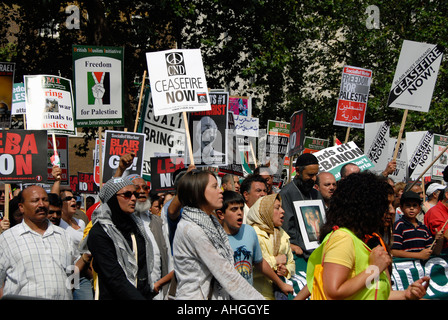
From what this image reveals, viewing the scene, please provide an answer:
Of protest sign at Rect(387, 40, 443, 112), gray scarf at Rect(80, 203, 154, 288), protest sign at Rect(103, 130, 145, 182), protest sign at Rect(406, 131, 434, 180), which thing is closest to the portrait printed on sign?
gray scarf at Rect(80, 203, 154, 288)

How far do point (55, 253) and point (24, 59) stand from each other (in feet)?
57.5

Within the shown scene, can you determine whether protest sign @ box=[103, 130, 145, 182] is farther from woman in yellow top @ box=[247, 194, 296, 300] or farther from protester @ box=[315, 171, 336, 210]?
woman in yellow top @ box=[247, 194, 296, 300]

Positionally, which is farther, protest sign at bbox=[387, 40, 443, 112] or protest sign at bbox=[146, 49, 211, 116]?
protest sign at bbox=[387, 40, 443, 112]

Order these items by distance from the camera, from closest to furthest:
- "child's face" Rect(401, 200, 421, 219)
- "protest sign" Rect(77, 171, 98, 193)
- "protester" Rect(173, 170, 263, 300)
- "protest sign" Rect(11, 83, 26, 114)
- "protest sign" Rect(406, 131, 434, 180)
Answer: "protester" Rect(173, 170, 263, 300) → "child's face" Rect(401, 200, 421, 219) → "protest sign" Rect(11, 83, 26, 114) → "protest sign" Rect(406, 131, 434, 180) → "protest sign" Rect(77, 171, 98, 193)

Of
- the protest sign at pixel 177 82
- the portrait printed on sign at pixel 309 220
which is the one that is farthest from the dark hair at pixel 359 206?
the protest sign at pixel 177 82

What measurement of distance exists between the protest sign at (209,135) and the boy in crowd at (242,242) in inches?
133

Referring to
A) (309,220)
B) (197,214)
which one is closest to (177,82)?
(309,220)

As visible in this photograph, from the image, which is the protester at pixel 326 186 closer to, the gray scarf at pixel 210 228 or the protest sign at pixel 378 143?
the gray scarf at pixel 210 228

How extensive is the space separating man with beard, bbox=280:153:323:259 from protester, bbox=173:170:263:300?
2658mm

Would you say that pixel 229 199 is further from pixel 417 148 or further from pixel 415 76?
pixel 417 148

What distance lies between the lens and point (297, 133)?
1112 cm

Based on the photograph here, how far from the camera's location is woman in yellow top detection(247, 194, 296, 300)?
566 centimetres

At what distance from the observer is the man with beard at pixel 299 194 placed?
6.81 m
